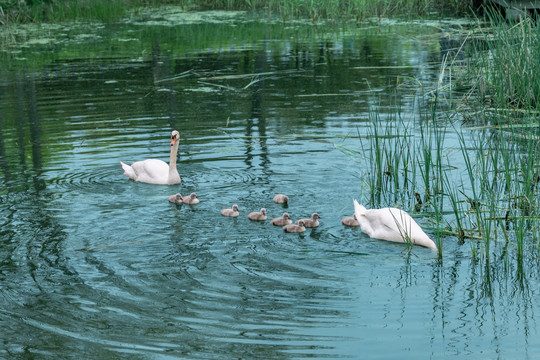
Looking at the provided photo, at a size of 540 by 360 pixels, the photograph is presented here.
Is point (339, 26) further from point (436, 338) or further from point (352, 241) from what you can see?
point (436, 338)

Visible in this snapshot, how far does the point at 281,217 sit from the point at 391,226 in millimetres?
1201

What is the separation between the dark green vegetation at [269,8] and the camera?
28016 mm

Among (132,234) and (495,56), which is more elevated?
(495,56)

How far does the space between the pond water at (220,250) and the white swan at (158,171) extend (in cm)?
12

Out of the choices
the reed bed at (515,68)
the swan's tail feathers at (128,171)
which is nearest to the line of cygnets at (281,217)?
the swan's tail feathers at (128,171)

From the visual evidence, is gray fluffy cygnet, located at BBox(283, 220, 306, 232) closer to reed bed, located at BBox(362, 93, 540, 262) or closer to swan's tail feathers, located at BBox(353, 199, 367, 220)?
swan's tail feathers, located at BBox(353, 199, 367, 220)

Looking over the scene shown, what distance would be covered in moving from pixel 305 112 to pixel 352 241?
20.6ft

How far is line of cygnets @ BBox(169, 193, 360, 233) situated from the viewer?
7578mm

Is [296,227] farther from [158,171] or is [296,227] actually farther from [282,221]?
[158,171]

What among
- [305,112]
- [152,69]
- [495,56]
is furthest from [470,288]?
[152,69]

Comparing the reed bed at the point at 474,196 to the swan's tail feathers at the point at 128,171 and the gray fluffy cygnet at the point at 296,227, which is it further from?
the swan's tail feathers at the point at 128,171

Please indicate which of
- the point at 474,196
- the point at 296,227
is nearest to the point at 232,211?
the point at 296,227

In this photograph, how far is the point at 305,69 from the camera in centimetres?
1823

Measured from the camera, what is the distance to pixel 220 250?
282 inches
